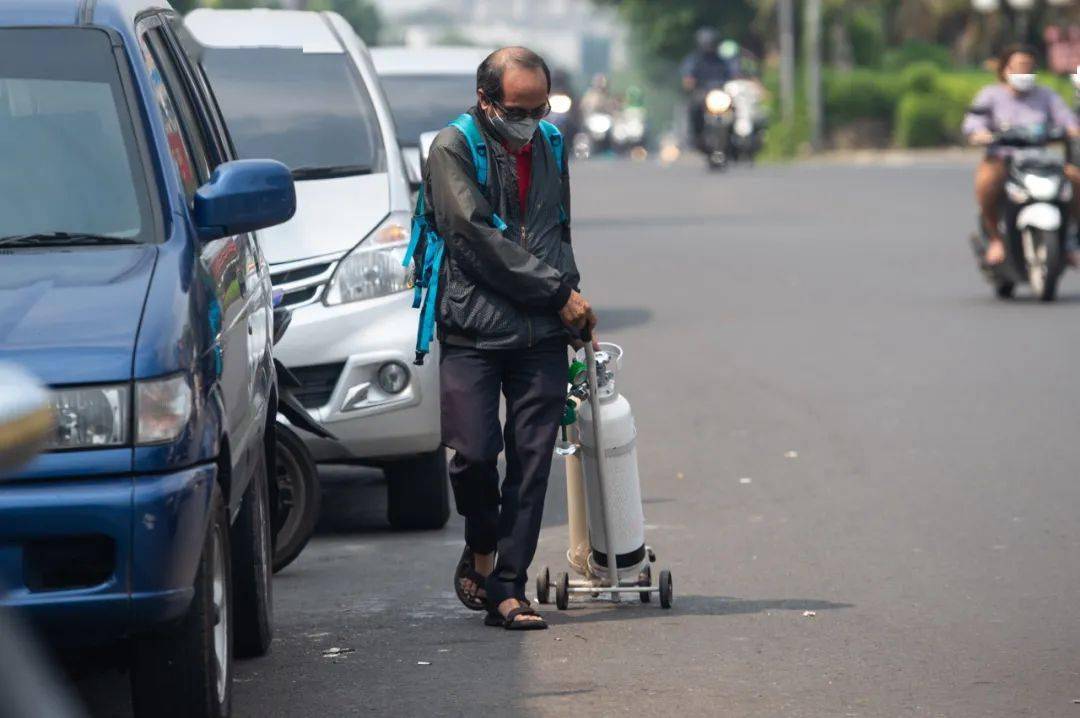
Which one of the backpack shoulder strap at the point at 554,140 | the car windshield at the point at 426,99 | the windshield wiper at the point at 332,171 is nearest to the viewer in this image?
the backpack shoulder strap at the point at 554,140

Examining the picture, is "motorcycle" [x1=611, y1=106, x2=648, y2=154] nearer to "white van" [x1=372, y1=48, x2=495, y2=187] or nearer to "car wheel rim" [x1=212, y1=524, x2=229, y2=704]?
"white van" [x1=372, y1=48, x2=495, y2=187]

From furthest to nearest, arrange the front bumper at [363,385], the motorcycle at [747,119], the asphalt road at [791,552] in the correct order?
the motorcycle at [747,119]
the front bumper at [363,385]
the asphalt road at [791,552]

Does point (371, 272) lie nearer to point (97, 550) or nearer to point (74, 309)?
point (74, 309)

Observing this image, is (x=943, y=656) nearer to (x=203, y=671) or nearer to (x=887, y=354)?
(x=203, y=671)

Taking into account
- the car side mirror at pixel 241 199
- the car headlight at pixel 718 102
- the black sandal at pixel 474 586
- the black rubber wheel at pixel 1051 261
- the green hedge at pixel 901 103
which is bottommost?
the green hedge at pixel 901 103

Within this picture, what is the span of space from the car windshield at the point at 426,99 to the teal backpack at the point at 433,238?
6.31 meters

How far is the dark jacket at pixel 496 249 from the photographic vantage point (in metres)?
6.76

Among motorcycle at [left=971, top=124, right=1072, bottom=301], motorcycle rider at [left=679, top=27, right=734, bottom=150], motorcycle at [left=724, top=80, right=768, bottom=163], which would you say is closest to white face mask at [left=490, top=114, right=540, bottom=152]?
motorcycle at [left=971, top=124, right=1072, bottom=301]

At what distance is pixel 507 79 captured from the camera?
6746 mm

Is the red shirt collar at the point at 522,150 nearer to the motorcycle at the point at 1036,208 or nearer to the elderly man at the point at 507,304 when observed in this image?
the elderly man at the point at 507,304

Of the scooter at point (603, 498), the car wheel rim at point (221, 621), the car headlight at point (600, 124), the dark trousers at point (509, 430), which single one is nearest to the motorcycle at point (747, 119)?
the car headlight at point (600, 124)

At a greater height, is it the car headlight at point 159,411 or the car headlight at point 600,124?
the car headlight at point 159,411

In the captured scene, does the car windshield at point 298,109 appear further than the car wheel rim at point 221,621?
Yes

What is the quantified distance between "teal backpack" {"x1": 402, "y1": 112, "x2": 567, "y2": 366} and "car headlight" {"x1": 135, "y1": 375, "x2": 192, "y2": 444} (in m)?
2.06
